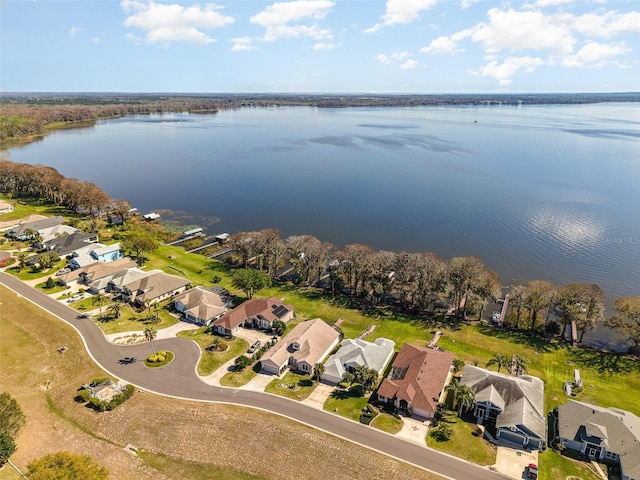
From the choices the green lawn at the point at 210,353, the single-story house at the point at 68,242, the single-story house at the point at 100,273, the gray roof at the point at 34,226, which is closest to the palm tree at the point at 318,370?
the green lawn at the point at 210,353

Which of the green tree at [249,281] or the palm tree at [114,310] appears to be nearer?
the palm tree at [114,310]

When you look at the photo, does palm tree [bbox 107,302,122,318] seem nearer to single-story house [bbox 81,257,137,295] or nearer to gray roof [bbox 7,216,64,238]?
single-story house [bbox 81,257,137,295]

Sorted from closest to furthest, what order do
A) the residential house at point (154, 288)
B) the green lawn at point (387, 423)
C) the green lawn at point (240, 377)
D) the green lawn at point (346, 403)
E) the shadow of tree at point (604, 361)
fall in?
1. the green lawn at point (387, 423)
2. the green lawn at point (346, 403)
3. the green lawn at point (240, 377)
4. the shadow of tree at point (604, 361)
5. the residential house at point (154, 288)

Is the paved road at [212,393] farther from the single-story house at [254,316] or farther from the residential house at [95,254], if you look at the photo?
the residential house at [95,254]

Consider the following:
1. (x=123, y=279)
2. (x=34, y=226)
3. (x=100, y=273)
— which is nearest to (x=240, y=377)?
(x=123, y=279)

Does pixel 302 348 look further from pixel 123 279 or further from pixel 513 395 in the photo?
pixel 123 279

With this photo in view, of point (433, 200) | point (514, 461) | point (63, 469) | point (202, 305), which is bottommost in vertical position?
point (514, 461)

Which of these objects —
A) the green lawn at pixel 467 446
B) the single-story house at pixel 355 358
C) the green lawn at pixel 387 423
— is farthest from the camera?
the single-story house at pixel 355 358
